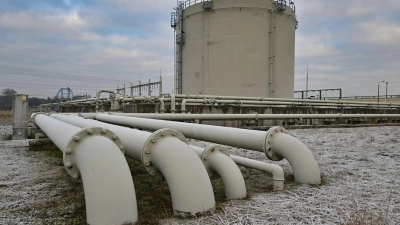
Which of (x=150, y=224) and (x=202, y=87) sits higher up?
(x=202, y=87)

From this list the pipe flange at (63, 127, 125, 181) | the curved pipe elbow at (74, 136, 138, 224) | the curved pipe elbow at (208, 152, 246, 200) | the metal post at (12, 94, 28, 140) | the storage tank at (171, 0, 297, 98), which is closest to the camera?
the curved pipe elbow at (74, 136, 138, 224)

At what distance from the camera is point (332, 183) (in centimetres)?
380

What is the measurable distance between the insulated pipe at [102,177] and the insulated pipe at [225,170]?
1136 mm

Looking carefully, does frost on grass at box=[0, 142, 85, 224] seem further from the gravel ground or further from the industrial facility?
the industrial facility

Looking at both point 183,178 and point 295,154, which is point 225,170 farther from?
point 295,154

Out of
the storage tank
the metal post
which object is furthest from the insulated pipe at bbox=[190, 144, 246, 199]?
the storage tank

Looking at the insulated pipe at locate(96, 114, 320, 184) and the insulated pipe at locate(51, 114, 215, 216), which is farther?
the insulated pipe at locate(96, 114, 320, 184)

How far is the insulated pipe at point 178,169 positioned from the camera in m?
2.54

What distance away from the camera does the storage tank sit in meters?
14.6

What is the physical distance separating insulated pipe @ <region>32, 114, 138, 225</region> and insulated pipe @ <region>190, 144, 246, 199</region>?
44.7 inches

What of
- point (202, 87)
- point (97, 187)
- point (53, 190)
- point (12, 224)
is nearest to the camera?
→ point (97, 187)

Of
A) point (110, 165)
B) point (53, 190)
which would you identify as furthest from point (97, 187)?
point (53, 190)

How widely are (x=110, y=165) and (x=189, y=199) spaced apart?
730 millimetres

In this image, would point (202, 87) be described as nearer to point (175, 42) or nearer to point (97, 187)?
point (175, 42)
